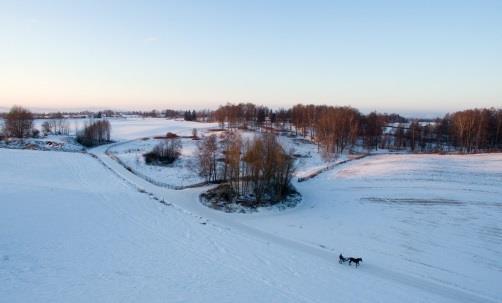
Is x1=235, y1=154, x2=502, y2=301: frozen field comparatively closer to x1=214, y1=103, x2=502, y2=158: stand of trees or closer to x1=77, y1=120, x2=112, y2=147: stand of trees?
x1=214, y1=103, x2=502, y2=158: stand of trees

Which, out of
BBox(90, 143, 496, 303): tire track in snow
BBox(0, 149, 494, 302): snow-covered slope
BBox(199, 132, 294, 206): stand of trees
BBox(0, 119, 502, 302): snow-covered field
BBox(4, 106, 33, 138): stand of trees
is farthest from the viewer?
BBox(4, 106, 33, 138): stand of trees

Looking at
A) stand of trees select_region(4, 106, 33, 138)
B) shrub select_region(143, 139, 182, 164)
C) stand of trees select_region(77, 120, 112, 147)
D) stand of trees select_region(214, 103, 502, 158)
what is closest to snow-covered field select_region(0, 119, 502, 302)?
shrub select_region(143, 139, 182, 164)

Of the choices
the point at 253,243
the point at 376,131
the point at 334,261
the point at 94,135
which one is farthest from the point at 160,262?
the point at 94,135

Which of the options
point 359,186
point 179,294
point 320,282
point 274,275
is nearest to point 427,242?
point 320,282

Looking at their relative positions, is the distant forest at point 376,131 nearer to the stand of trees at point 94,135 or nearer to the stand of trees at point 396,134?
the stand of trees at point 396,134

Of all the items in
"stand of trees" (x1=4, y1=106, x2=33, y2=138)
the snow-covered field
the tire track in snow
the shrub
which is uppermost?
"stand of trees" (x1=4, y1=106, x2=33, y2=138)

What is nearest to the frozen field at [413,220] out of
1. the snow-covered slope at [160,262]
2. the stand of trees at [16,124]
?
the snow-covered slope at [160,262]
